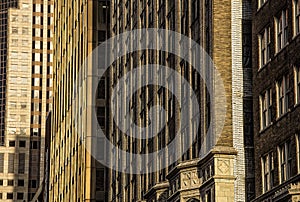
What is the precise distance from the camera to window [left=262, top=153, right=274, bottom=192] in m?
53.8

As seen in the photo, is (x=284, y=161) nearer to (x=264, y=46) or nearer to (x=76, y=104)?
(x=264, y=46)

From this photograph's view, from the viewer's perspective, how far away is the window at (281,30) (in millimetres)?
52500

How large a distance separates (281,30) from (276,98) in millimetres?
Answer: 4031

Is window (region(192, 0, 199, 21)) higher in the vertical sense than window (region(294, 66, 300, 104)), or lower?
higher

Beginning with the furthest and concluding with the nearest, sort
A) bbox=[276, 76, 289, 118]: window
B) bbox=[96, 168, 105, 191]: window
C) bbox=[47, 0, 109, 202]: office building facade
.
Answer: bbox=[47, 0, 109, 202]: office building facade
bbox=[96, 168, 105, 191]: window
bbox=[276, 76, 289, 118]: window

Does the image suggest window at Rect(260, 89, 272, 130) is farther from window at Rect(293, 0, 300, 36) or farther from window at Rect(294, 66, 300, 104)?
window at Rect(293, 0, 300, 36)

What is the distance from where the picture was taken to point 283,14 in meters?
53.0

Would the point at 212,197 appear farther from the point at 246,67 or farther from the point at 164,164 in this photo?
the point at 164,164

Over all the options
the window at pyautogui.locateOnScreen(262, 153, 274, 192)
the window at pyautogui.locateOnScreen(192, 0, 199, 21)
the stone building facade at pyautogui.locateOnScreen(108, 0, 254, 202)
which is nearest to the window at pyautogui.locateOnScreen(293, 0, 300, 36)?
the window at pyautogui.locateOnScreen(262, 153, 274, 192)

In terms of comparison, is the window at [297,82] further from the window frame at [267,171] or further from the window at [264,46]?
Result: the window at [264,46]

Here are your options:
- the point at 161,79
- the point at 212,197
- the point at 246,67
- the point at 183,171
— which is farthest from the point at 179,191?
the point at 161,79

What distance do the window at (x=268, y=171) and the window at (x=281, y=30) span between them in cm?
660

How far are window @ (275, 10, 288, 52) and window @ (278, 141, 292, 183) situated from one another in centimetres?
592

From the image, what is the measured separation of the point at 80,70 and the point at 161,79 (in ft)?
143
